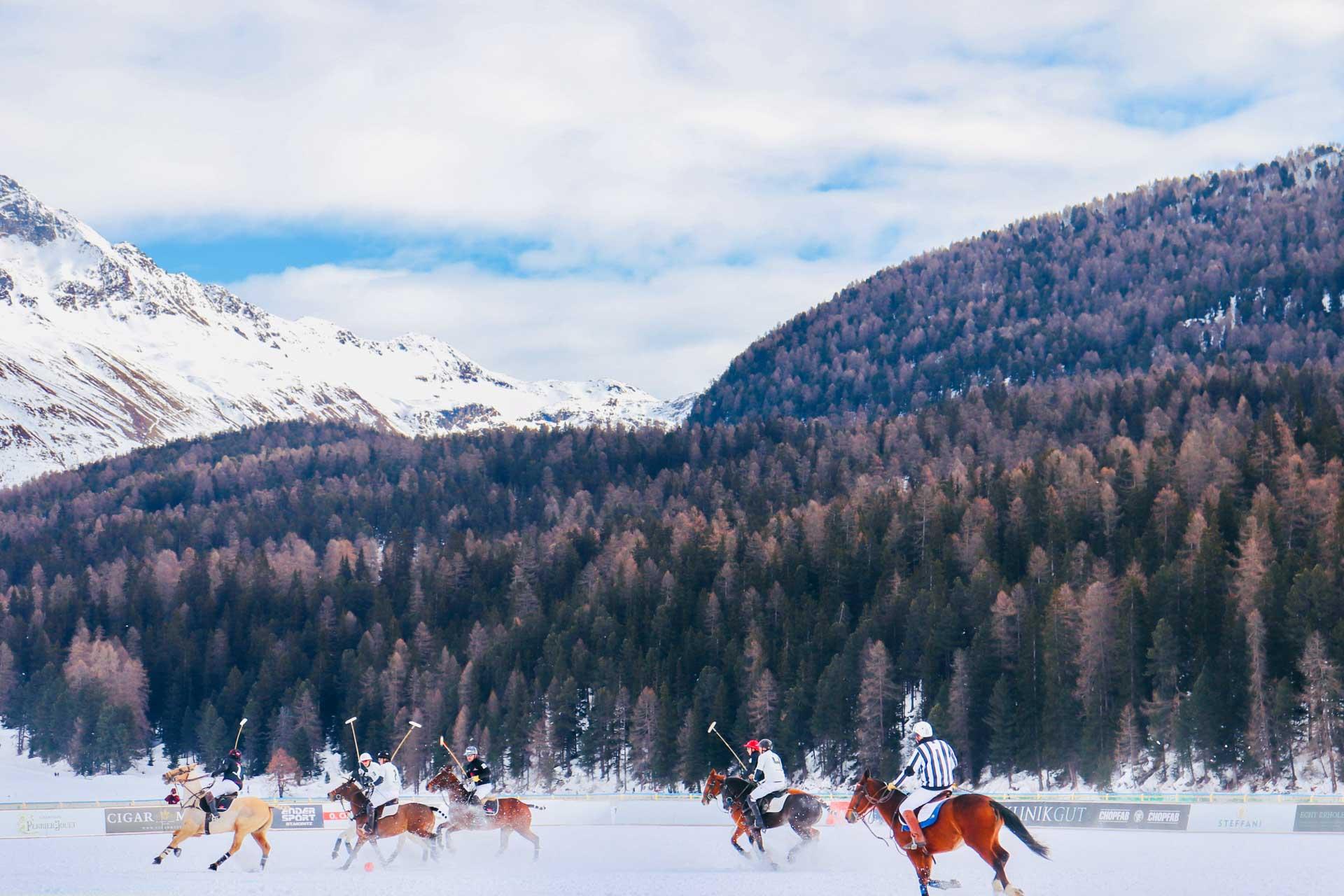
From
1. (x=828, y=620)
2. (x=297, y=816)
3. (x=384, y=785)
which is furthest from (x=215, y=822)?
(x=828, y=620)

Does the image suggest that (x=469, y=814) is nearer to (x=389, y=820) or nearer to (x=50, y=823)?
(x=389, y=820)

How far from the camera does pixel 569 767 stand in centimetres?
9706

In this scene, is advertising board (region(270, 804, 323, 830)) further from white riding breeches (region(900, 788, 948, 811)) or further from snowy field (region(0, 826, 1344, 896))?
white riding breeches (region(900, 788, 948, 811))

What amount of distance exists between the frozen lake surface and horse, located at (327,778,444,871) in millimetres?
724

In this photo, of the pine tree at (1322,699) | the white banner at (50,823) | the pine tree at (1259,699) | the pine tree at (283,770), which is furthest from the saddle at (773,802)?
the pine tree at (283,770)

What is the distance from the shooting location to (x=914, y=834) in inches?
1034

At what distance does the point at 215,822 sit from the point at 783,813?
14.6m

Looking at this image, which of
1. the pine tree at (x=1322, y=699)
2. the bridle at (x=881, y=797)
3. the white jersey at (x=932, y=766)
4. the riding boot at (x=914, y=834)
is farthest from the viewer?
the pine tree at (x=1322, y=699)

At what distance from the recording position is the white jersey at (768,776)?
3409 cm

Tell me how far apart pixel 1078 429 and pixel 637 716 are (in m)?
85.4

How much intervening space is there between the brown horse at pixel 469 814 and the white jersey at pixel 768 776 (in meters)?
7.03

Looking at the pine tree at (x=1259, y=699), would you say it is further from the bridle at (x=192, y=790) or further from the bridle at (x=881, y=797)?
the bridle at (x=192, y=790)

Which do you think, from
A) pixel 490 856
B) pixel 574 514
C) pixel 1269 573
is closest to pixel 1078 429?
pixel 574 514

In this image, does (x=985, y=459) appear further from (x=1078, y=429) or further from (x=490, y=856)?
(x=490, y=856)
